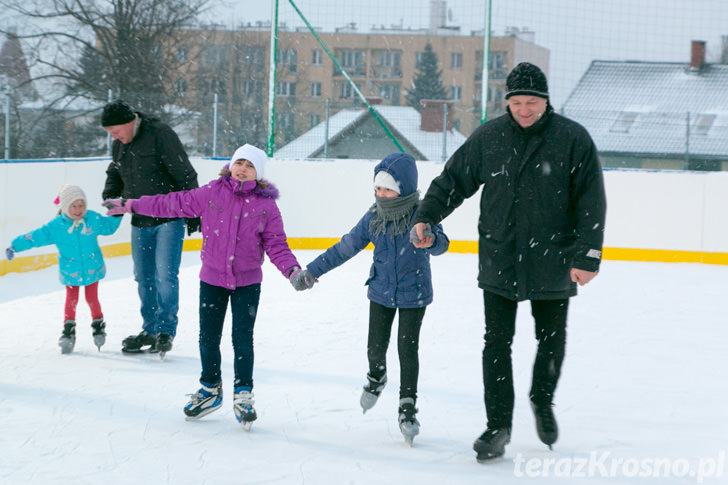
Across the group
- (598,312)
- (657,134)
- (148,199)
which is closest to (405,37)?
(657,134)

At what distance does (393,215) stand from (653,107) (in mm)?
11805

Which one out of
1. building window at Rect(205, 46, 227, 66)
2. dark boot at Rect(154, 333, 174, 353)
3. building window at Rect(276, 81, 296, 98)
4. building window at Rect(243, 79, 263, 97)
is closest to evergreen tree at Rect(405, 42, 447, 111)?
building window at Rect(276, 81, 296, 98)

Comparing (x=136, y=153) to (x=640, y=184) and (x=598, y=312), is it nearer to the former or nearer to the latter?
(x=598, y=312)

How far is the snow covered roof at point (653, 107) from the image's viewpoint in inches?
453

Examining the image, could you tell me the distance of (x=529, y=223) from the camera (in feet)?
11.1

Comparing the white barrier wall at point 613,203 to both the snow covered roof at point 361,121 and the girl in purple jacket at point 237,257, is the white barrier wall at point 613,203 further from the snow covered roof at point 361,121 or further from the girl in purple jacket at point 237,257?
the girl in purple jacket at point 237,257

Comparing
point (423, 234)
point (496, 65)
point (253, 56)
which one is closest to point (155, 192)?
point (423, 234)

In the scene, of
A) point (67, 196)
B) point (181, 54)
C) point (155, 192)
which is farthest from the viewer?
point (181, 54)

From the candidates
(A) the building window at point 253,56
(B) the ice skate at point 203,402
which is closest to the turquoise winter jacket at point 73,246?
(B) the ice skate at point 203,402

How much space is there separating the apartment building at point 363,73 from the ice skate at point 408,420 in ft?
25.3

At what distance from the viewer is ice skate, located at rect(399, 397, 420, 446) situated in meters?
3.60

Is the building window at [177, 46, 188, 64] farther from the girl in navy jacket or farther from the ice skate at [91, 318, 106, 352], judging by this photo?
the girl in navy jacket

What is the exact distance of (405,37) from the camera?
12.5 meters

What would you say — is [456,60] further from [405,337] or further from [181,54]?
[405,337]
